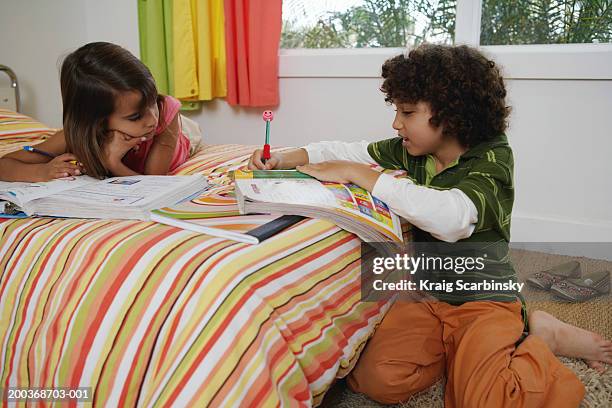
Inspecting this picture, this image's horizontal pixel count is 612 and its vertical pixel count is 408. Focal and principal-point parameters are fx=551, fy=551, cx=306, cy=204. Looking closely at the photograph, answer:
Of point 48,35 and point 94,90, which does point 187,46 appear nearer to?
point 48,35

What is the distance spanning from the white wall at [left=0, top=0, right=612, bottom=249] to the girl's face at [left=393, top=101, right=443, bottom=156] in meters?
0.91

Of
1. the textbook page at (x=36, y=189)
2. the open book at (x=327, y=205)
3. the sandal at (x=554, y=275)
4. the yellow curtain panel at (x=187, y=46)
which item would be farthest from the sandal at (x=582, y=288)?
the yellow curtain panel at (x=187, y=46)

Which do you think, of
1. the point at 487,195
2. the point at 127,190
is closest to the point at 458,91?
the point at 487,195

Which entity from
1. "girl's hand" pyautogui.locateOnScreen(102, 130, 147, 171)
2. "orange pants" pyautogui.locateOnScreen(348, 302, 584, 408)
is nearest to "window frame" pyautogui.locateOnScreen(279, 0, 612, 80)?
"orange pants" pyautogui.locateOnScreen(348, 302, 584, 408)

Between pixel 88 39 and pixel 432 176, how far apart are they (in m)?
2.03

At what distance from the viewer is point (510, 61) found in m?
1.86

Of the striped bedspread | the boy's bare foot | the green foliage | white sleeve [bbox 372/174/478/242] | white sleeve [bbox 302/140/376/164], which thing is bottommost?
the boy's bare foot

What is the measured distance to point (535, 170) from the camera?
6.26 ft

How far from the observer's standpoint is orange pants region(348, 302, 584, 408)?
0.89m

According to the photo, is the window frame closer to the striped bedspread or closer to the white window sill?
the white window sill

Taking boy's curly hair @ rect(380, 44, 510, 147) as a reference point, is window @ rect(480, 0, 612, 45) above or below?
above

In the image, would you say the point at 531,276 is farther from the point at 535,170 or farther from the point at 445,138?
the point at 445,138

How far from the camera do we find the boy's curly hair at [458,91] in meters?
1.08

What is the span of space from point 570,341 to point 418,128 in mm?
544
